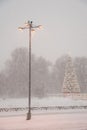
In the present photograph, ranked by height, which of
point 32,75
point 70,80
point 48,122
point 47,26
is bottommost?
point 48,122

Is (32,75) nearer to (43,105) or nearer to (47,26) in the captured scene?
(43,105)

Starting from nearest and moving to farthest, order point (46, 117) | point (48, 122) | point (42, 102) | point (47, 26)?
point (48, 122)
point (46, 117)
point (42, 102)
point (47, 26)

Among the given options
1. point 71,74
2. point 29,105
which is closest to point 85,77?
point 71,74

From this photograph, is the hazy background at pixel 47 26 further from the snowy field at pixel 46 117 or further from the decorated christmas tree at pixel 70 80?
the snowy field at pixel 46 117

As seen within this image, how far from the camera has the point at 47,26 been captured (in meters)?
12.1

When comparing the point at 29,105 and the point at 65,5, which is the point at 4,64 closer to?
the point at 29,105

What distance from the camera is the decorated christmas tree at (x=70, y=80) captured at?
476 inches

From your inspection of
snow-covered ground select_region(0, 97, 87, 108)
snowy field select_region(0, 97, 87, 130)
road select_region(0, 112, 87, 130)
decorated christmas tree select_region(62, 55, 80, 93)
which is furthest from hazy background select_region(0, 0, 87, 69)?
road select_region(0, 112, 87, 130)

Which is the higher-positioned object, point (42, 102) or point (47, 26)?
point (47, 26)

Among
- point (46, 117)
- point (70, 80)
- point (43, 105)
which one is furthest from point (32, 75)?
point (46, 117)

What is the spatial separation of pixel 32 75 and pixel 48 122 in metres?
1.92

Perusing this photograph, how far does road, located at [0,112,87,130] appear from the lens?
10.0 meters

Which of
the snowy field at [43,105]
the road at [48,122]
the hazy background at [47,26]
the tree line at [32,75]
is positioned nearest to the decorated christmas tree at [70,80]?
the tree line at [32,75]

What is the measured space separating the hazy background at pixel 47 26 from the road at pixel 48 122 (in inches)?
83.1
